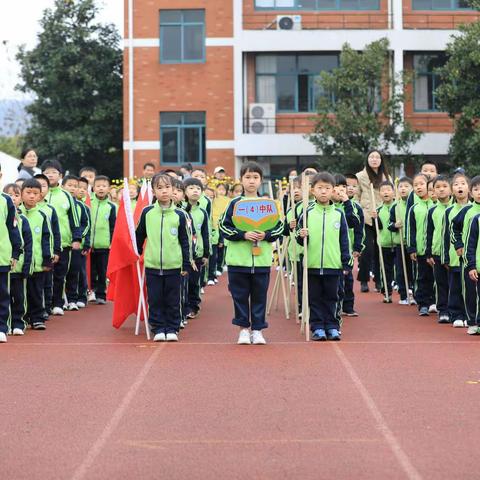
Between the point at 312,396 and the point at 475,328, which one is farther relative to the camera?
the point at 475,328

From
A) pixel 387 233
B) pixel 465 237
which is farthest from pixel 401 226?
pixel 465 237

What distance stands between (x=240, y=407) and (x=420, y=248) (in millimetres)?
7082

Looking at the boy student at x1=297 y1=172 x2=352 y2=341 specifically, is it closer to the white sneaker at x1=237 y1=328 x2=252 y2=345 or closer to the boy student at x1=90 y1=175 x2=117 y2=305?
the white sneaker at x1=237 y1=328 x2=252 y2=345

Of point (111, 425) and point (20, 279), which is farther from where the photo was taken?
point (20, 279)

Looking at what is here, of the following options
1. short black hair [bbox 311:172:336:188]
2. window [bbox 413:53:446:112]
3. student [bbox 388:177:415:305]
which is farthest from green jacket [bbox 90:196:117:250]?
window [bbox 413:53:446:112]

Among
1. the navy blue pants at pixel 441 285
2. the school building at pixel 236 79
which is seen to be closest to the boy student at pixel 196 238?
the navy blue pants at pixel 441 285

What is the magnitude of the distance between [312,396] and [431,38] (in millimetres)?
29119

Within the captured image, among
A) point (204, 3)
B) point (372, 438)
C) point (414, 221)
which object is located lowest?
point (372, 438)

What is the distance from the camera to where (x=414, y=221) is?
14.8m

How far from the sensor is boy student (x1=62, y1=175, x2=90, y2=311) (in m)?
15.5

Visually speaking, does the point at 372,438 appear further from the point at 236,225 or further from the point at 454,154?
the point at 454,154

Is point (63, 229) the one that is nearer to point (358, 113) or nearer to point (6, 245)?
point (6, 245)

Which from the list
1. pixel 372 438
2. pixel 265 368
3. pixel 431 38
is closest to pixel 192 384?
pixel 265 368

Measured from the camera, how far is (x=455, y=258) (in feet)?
42.9
